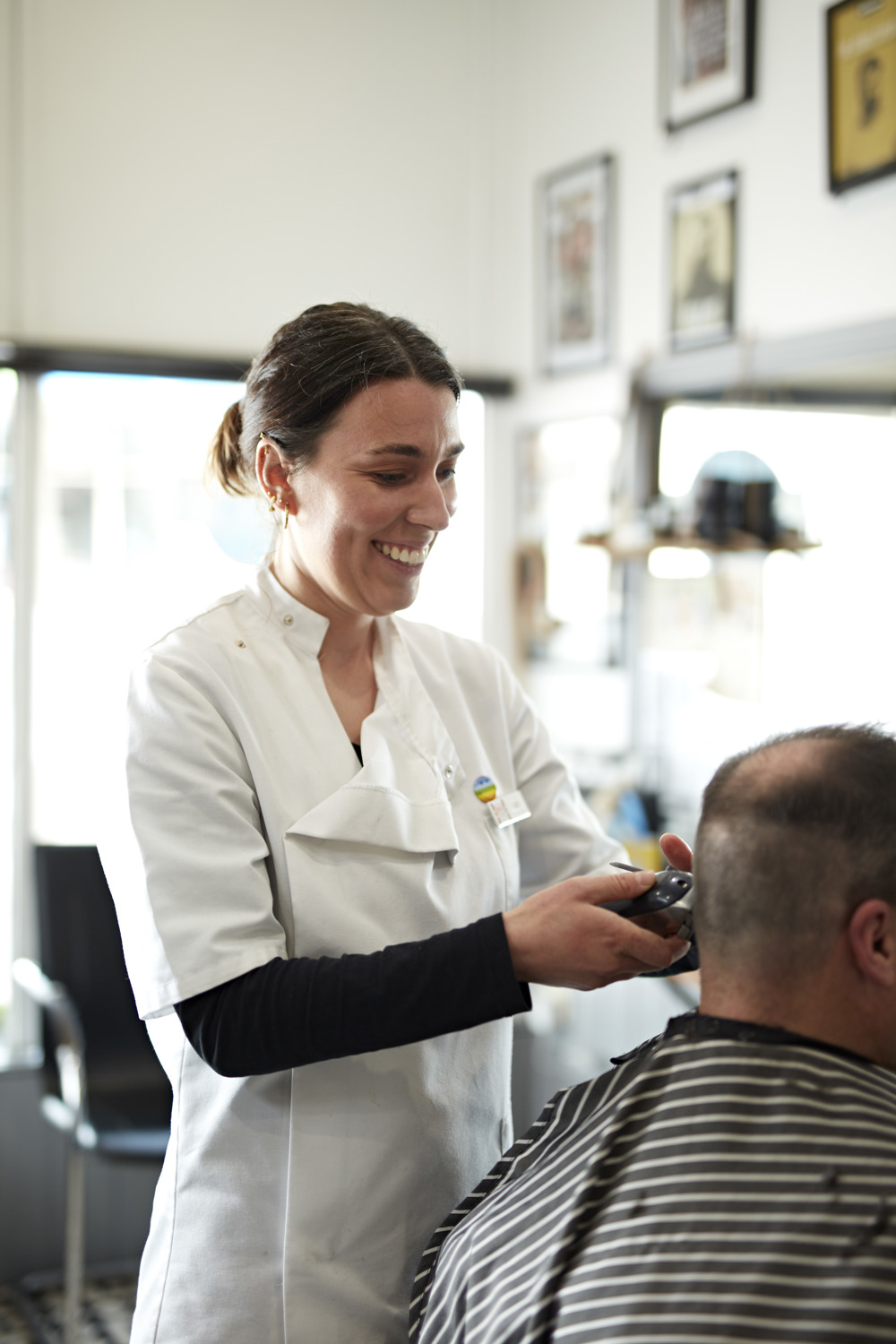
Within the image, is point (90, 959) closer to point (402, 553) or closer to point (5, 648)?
point (5, 648)

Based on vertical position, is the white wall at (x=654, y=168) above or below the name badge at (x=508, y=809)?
above

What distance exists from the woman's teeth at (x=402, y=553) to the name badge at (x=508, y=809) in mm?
310

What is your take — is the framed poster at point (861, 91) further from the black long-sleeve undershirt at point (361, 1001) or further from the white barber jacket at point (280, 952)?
the black long-sleeve undershirt at point (361, 1001)

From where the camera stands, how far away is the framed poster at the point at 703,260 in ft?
9.85

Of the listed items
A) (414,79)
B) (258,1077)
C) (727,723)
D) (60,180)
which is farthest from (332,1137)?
(414,79)

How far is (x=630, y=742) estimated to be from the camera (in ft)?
11.6

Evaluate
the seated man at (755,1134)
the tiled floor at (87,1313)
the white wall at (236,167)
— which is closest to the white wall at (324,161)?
the white wall at (236,167)

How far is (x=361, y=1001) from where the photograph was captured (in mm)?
1153

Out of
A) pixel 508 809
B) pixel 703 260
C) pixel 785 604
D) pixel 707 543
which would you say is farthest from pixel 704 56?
pixel 508 809

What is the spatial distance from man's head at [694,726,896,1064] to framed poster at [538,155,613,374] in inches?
105

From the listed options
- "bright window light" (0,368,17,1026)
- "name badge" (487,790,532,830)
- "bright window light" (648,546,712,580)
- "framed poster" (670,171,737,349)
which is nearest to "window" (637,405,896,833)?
"bright window light" (648,546,712,580)

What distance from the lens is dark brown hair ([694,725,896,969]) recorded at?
1.06m

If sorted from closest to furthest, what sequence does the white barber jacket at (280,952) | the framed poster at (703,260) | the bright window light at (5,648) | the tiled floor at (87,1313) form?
the white barber jacket at (280,952) < the framed poster at (703,260) < the tiled floor at (87,1313) < the bright window light at (5,648)

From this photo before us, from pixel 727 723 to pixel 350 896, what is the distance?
6.63ft
